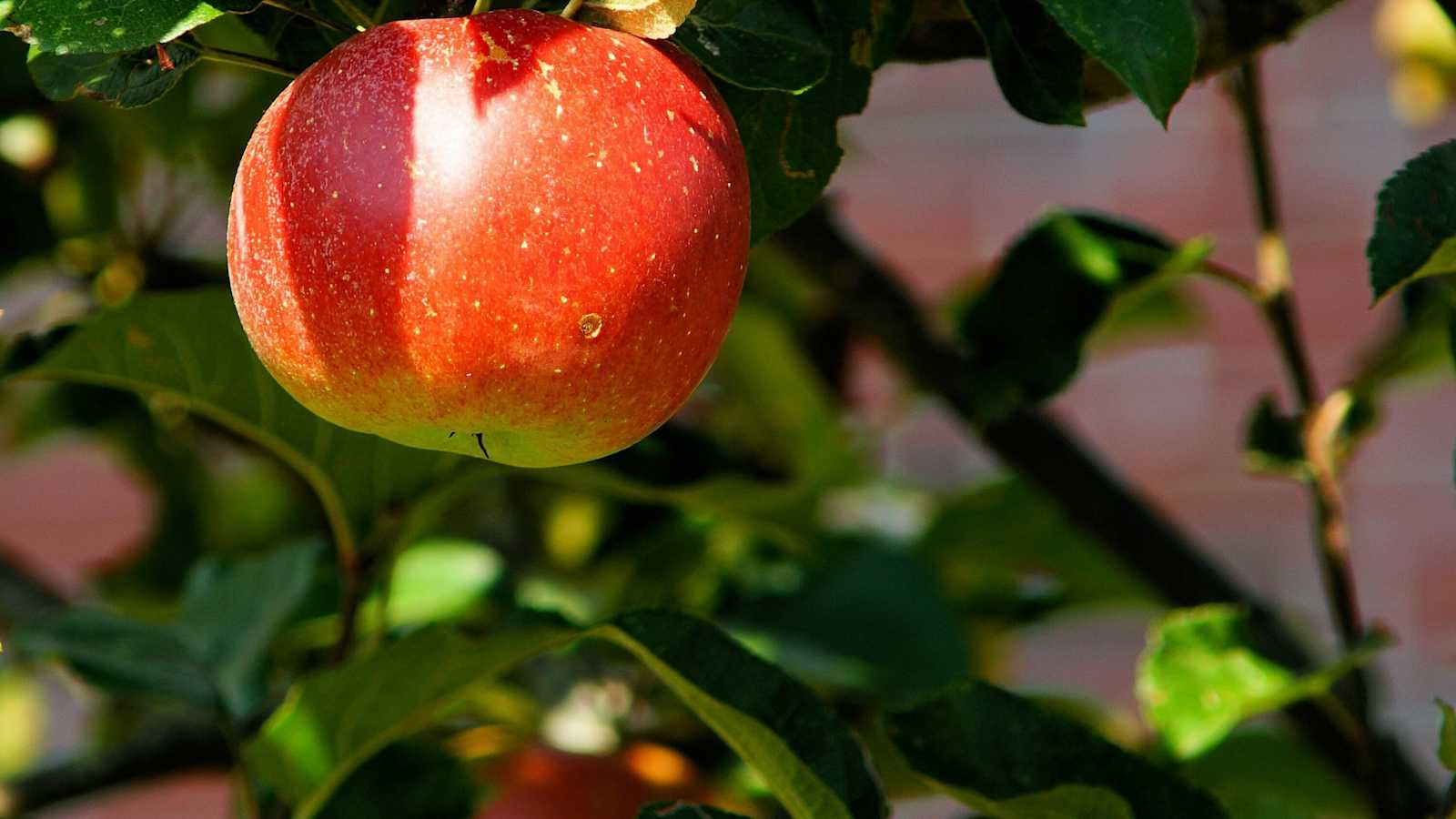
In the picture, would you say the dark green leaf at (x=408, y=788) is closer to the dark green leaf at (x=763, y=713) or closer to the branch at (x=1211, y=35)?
the dark green leaf at (x=763, y=713)

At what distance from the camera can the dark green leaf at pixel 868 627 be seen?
817 millimetres

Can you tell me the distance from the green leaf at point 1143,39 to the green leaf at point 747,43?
6 cm

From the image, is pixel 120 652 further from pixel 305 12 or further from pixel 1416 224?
pixel 1416 224

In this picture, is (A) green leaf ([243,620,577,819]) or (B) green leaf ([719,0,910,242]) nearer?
(B) green leaf ([719,0,910,242])

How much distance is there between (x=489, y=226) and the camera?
12.8 inches

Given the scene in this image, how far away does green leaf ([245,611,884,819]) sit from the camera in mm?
462

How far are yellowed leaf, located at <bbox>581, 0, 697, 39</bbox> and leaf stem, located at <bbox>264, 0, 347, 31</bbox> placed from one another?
62 millimetres

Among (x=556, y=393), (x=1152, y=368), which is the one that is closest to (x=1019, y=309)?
(x=556, y=393)

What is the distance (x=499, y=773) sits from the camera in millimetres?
764

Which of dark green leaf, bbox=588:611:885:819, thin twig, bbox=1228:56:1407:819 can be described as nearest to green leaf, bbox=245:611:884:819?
dark green leaf, bbox=588:611:885:819

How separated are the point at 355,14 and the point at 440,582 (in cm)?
51

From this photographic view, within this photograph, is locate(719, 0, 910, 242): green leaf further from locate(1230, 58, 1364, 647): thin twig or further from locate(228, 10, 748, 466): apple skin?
locate(1230, 58, 1364, 647): thin twig

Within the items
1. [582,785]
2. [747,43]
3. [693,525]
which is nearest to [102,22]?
[747,43]

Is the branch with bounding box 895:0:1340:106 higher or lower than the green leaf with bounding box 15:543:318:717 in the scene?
higher
